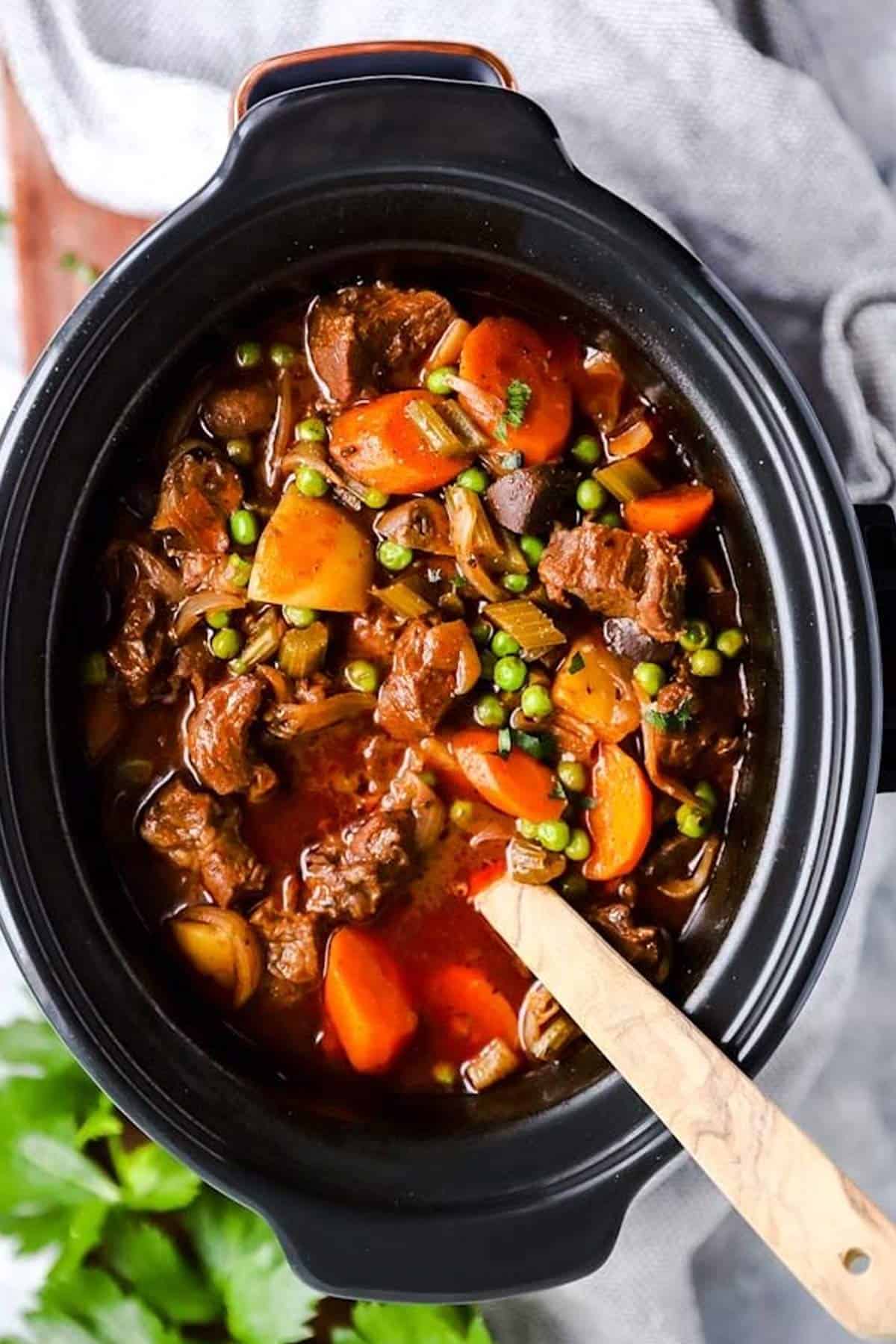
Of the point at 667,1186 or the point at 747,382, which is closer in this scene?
the point at 747,382

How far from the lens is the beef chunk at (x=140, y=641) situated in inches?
102

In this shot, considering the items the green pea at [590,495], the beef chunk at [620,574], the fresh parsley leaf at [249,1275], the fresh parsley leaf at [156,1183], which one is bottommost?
the fresh parsley leaf at [249,1275]

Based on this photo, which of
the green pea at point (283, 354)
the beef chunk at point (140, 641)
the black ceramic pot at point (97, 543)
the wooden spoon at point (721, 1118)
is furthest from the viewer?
the green pea at point (283, 354)

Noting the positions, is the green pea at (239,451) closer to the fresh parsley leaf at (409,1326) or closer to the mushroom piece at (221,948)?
the mushroom piece at (221,948)

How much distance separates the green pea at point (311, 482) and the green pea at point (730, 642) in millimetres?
776

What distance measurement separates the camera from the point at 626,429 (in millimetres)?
2750

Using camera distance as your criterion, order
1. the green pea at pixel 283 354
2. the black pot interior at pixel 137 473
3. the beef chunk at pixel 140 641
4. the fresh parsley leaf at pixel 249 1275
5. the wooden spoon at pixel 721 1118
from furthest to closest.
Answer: the fresh parsley leaf at pixel 249 1275 → the green pea at pixel 283 354 → the beef chunk at pixel 140 641 → the black pot interior at pixel 137 473 → the wooden spoon at pixel 721 1118

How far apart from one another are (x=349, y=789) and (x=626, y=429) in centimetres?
85

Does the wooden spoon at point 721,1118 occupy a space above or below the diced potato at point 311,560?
below

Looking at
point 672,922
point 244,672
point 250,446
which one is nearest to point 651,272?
point 250,446

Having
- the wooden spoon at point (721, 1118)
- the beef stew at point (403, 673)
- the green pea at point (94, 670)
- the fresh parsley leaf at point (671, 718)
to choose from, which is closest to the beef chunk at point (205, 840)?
the beef stew at point (403, 673)

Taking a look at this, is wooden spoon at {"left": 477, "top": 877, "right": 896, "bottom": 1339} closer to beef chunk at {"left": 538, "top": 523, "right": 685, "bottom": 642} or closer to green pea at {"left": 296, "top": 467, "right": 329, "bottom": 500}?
beef chunk at {"left": 538, "top": 523, "right": 685, "bottom": 642}

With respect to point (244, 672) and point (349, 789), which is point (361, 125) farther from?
point (349, 789)

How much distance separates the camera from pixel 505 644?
265cm
